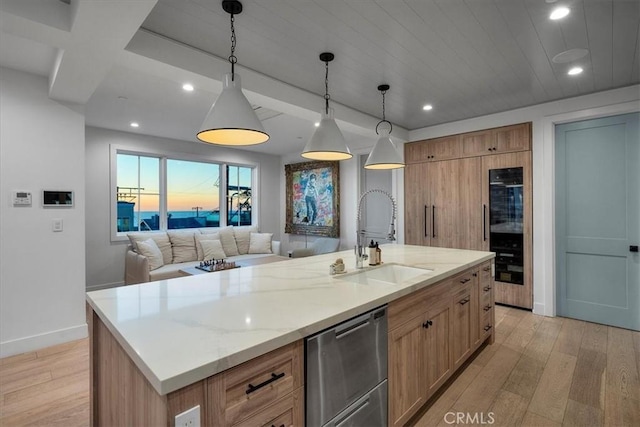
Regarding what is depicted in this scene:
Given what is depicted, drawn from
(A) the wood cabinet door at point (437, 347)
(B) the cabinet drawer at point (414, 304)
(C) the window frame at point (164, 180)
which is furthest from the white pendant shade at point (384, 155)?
(C) the window frame at point (164, 180)

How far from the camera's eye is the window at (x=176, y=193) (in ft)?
17.0

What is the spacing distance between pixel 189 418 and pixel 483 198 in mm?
4199

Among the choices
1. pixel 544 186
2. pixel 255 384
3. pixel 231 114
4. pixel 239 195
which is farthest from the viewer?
Result: pixel 239 195

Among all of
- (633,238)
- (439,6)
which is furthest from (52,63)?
(633,238)

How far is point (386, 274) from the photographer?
2.53 meters

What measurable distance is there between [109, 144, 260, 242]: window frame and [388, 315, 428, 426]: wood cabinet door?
4.88m

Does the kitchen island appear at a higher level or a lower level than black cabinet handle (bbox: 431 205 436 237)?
lower

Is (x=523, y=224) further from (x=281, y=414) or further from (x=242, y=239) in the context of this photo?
(x=242, y=239)

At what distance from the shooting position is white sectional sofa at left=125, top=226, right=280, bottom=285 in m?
4.34

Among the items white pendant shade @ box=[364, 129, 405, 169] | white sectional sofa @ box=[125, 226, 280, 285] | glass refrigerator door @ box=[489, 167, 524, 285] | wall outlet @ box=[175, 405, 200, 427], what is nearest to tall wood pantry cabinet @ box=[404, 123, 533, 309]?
glass refrigerator door @ box=[489, 167, 524, 285]

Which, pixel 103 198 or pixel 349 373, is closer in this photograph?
pixel 349 373

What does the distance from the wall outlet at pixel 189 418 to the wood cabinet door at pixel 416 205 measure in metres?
4.25

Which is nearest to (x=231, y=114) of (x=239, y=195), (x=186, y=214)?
(x=186, y=214)

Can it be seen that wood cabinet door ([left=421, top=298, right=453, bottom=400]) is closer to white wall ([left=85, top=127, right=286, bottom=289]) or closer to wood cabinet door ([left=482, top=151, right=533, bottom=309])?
wood cabinet door ([left=482, top=151, right=533, bottom=309])
